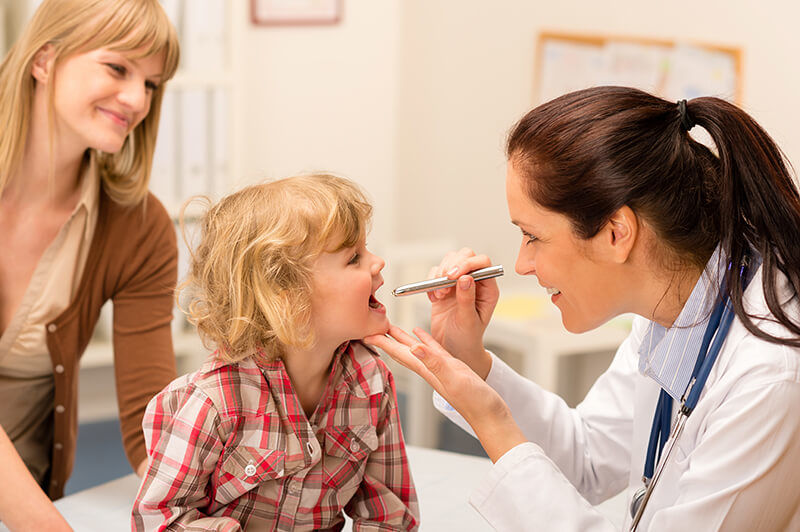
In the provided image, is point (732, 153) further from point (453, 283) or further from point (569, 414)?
point (569, 414)

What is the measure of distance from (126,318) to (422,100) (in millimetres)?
2542

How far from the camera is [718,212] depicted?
1.32m

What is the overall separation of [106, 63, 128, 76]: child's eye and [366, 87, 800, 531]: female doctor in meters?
0.77

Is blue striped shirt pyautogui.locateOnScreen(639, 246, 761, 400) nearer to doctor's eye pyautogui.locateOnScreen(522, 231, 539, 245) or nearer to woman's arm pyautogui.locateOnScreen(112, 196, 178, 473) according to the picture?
doctor's eye pyautogui.locateOnScreen(522, 231, 539, 245)

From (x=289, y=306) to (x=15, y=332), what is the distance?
702mm

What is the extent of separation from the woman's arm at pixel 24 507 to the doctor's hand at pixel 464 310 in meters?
0.69

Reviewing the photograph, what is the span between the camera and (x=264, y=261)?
1.40 metres

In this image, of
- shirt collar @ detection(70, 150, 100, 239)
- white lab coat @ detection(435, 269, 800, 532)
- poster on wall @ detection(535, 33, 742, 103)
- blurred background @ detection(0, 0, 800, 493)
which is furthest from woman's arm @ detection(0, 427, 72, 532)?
poster on wall @ detection(535, 33, 742, 103)

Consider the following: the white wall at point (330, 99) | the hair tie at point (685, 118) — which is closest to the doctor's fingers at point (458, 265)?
the hair tie at point (685, 118)

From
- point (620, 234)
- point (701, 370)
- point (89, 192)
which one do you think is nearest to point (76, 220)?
point (89, 192)

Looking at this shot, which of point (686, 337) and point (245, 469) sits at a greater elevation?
point (686, 337)

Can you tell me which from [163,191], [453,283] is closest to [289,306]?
[453,283]

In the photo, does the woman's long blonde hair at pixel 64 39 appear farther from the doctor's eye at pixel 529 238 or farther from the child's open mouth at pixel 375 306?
the doctor's eye at pixel 529 238

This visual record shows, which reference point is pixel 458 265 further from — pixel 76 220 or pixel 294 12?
pixel 294 12
